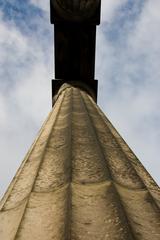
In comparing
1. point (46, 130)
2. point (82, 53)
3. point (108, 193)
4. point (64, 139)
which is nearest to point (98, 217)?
point (108, 193)

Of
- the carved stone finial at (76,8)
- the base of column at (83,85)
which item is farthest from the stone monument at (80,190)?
the carved stone finial at (76,8)

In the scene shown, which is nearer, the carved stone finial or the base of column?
the carved stone finial

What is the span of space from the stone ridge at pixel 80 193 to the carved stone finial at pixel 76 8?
6111 millimetres

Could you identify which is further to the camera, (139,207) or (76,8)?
(76,8)

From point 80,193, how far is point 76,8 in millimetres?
8395

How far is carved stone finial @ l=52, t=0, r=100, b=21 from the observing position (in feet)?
38.0

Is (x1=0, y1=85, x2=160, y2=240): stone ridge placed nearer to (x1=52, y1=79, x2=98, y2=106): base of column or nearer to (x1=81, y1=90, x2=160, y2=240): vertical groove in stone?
(x1=81, y1=90, x2=160, y2=240): vertical groove in stone

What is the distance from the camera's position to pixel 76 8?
11727 millimetres

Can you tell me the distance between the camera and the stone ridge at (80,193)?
3.38 meters

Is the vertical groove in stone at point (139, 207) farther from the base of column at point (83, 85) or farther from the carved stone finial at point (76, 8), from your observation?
the carved stone finial at point (76, 8)

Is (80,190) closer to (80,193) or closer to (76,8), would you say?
(80,193)

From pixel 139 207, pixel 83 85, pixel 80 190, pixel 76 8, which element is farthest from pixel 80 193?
pixel 76 8

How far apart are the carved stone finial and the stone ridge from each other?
20.0 ft

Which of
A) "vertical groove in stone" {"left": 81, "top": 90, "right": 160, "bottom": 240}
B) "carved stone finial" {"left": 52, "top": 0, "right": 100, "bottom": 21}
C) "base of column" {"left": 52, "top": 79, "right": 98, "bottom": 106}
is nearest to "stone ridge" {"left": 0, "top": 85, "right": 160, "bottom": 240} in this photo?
"vertical groove in stone" {"left": 81, "top": 90, "right": 160, "bottom": 240}
